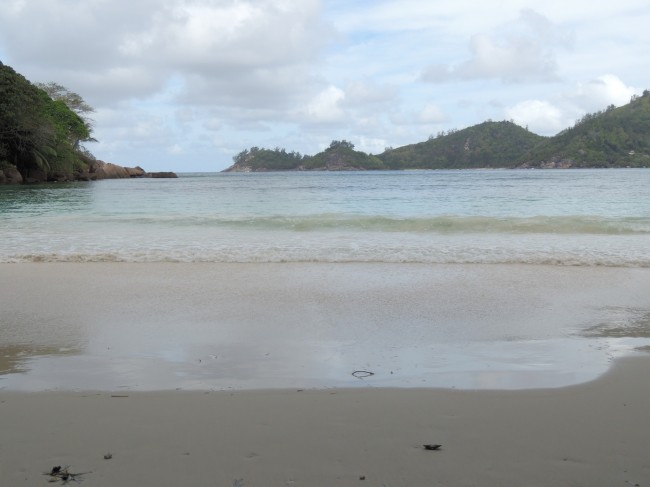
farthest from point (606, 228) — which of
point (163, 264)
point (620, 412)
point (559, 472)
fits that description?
point (559, 472)

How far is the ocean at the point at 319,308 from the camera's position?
13.0 ft

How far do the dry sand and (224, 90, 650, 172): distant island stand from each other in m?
103

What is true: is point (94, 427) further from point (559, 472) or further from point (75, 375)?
point (559, 472)

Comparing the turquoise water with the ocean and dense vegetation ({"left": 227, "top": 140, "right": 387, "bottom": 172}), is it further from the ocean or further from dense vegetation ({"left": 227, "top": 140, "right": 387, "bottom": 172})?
dense vegetation ({"left": 227, "top": 140, "right": 387, "bottom": 172})

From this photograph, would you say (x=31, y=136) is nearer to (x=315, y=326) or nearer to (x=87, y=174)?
(x=87, y=174)

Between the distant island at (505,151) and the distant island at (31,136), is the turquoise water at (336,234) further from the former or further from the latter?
the distant island at (505,151)

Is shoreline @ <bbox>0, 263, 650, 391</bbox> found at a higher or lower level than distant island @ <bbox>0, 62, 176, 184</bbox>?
lower

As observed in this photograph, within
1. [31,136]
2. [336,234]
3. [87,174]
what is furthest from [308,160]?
[336,234]

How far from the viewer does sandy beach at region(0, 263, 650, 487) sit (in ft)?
8.50

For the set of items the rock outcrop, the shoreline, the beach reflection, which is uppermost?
the rock outcrop

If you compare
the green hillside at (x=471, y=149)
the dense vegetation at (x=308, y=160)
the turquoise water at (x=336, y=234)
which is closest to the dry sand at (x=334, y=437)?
the turquoise water at (x=336, y=234)

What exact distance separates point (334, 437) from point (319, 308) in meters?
3.25

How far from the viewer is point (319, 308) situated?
6098mm

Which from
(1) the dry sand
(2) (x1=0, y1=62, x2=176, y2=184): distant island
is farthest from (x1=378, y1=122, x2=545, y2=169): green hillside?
(1) the dry sand
